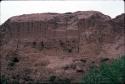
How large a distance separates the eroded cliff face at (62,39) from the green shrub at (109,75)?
644 centimetres

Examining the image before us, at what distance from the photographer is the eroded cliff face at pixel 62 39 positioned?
142 ft

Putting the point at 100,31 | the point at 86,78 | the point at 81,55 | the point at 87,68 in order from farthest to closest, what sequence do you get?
the point at 100,31
the point at 81,55
the point at 87,68
the point at 86,78

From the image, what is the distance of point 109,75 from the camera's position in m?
32.8

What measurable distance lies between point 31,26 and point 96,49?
9.63 m

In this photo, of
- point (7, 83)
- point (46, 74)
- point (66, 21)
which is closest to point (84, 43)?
point (66, 21)

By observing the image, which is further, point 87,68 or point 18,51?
point 18,51

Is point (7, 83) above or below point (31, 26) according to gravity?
below

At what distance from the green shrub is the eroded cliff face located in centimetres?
644

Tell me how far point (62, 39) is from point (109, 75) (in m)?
14.7

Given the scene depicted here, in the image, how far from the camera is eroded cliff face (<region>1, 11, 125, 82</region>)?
43.2 metres

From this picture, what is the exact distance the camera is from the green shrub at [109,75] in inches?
1268

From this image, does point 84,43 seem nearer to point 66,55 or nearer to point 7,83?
point 66,55

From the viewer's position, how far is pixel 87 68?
1533 inches

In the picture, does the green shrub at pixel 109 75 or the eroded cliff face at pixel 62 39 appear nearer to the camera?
the green shrub at pixel 109 75
